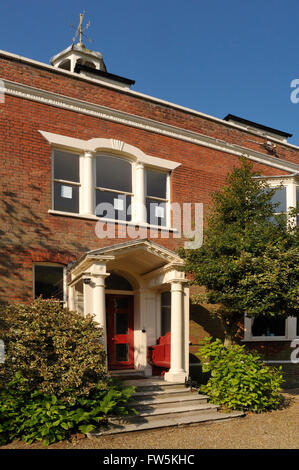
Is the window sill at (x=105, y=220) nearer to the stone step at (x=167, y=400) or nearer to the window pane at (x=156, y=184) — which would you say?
the window pane at (x=156, y=184)

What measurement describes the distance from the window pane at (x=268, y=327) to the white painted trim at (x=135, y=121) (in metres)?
5.37

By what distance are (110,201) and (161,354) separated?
436cm

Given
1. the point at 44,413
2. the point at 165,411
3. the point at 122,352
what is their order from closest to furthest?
the point at 44,413 < the point at 165,411 < the point at 122,352

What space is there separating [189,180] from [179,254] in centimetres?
318

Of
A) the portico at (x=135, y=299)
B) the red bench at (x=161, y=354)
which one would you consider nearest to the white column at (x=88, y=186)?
the portico at (x=135, y=299)

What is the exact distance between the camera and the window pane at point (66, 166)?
428 inches

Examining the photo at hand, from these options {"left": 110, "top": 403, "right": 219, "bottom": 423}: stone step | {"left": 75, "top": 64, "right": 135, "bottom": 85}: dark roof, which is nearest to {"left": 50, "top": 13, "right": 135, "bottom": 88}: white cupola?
{"left": 75, "top": 64, "right": 135, "bottom": 85}: dark roof

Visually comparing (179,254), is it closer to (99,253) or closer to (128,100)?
(99,253)

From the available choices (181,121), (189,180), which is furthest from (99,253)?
(181,121)

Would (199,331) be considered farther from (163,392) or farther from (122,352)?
(163,392)

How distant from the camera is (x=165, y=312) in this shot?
37.7 feet

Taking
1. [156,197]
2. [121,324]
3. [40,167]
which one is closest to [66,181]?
[40,167]

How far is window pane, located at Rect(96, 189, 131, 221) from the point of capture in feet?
37.1

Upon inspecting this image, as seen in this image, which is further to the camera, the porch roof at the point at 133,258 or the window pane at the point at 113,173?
the window pane at the point at 113,173
